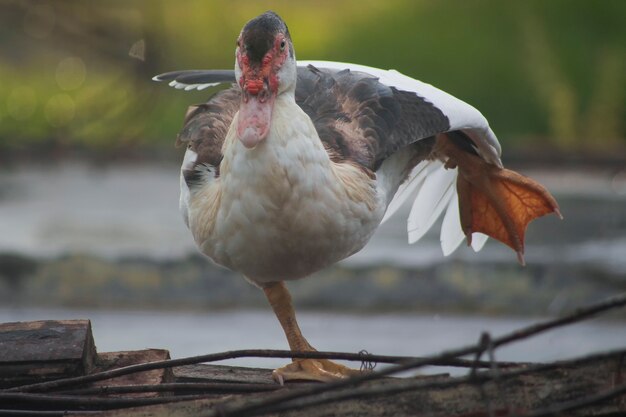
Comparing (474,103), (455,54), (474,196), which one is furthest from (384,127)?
(455,54)

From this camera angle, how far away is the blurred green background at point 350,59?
799 cm

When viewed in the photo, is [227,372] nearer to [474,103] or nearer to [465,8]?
[474,103]

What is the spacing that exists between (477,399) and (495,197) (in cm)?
168

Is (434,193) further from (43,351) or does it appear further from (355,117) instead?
(43,351)

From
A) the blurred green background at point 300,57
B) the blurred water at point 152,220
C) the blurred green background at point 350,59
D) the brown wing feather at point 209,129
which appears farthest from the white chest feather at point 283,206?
the blurred green background at point 350,59

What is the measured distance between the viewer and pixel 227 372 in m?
3.05

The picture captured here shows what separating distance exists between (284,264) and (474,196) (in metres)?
1.17

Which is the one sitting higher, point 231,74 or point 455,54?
point 455,54

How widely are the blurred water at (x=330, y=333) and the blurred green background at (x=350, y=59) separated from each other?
2.47 meters

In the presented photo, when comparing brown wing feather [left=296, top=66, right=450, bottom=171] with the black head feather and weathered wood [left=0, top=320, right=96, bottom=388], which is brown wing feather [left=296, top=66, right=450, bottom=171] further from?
weathered wood [left=0, top=320, right=96, bottom=388]

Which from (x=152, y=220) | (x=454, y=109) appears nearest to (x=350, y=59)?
(x=152, y=220)

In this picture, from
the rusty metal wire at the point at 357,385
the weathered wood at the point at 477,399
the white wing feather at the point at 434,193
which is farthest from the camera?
the white wing feather at the point at 434,193

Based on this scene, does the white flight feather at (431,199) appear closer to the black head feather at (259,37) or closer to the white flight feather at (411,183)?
the white flight feather at (411,183)

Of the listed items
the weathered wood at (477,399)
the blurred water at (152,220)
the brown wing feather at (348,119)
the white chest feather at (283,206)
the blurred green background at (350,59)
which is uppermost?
the blurred green background at (350,59)
